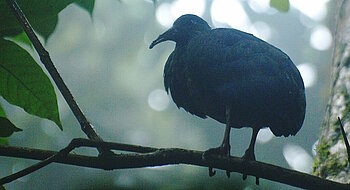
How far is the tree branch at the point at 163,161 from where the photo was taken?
99cm

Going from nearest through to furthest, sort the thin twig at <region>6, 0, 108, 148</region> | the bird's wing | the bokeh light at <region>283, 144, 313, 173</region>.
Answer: the thin twig at <region>6, 0, 108, 148</region> < the bird's wing < the bokeh light at <region>283, 144, 313, 173</region>

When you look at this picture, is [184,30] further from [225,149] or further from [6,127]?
[6,127]

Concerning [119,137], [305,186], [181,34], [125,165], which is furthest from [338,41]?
[119,137]

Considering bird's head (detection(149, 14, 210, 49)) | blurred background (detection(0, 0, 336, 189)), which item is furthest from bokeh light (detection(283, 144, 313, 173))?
bird's head (detection(149, 14, 210, 49))

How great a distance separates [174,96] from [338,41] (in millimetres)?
752

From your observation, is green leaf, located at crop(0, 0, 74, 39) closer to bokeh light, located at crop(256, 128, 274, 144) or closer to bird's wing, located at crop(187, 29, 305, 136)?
bird's wing, located at crop(187, 29, 305, 136)

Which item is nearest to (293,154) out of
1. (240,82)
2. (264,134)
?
(264,134)

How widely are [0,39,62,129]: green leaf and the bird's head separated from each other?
31.0 inches

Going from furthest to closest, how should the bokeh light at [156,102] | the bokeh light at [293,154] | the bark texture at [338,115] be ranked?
the bokeh light at [156,102], the bokeh light at [293,154], the bark texture at [338,115]

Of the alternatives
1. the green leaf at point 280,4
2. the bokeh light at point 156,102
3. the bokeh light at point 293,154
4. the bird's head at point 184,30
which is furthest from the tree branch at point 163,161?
the bokeh light at point 156,102

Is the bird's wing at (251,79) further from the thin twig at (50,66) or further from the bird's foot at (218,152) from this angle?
the thin twig at (50,66)

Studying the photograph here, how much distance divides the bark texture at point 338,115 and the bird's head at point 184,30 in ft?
1.71

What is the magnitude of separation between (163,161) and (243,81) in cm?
48

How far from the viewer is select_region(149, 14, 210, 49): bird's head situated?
71.9 inches
